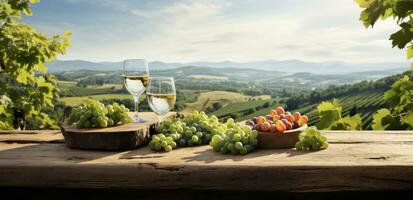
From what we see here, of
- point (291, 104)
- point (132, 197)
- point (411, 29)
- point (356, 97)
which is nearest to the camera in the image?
point (132, 197)

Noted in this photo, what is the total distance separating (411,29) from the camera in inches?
120

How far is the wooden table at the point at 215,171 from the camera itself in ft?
6.66

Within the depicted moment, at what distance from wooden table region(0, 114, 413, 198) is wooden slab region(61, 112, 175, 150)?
0.06m

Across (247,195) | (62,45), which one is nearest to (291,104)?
(62,45)

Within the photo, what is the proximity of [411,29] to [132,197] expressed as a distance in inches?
85.9

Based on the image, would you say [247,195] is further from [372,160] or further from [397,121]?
[397,121]

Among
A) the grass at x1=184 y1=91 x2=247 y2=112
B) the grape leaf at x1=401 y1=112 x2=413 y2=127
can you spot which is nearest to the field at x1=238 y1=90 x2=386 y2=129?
the grass at x1=184 y1=91 x2=247 y2=112

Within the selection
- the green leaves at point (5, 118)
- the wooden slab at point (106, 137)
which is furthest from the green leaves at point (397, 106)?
the green leaves at point (5, 118)

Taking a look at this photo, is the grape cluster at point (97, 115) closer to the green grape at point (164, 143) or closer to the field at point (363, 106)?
the green grape at point (164, 143)

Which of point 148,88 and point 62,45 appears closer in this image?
point 148,88

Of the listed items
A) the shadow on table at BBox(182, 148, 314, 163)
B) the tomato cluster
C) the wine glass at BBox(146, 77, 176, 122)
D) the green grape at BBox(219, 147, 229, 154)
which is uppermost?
the wine glass at BBox(146, 77, 176, 122)

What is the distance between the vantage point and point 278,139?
2389 millimetres

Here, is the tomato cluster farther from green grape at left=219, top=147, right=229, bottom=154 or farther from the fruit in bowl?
green grape at left=219, top=147, right=229, bottom=154

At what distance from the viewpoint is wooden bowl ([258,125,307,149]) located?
7.79ft
